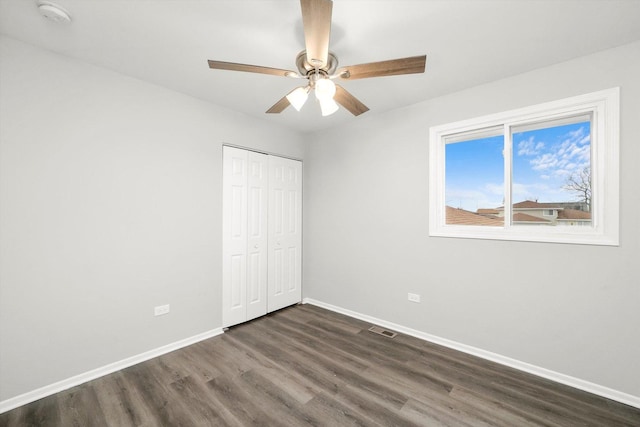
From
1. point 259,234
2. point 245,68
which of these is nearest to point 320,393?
point 259,234

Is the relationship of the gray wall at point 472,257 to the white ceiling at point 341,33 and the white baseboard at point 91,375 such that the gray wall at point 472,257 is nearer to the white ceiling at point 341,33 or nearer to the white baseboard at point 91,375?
the white ceiling at point 341,33

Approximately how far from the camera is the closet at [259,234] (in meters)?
3.05

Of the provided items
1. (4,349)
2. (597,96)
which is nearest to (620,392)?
(597,96)

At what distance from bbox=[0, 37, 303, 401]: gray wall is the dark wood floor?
1.15ft

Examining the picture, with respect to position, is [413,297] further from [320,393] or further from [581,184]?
[581,184]

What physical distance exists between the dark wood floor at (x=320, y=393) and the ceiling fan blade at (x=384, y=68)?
7.33 ft

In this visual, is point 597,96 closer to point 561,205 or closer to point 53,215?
point 561,205

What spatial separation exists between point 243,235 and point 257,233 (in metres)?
0.20

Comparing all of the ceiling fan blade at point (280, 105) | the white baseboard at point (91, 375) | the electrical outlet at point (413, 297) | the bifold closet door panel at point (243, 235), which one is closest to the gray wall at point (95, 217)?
the white baseboard at point (91, 375)

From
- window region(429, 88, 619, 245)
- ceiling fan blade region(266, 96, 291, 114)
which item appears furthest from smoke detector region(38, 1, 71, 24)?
window region(429, 88, 619, 245)

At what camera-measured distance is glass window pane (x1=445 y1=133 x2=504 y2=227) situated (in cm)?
253

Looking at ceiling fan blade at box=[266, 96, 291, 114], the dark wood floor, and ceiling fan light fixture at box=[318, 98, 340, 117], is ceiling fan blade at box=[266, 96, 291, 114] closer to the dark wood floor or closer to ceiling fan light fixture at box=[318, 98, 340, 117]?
ceiling fan light fixture at box=[318, 98, 340, 117]

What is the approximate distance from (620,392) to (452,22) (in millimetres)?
2854

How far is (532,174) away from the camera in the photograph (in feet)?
7.68
